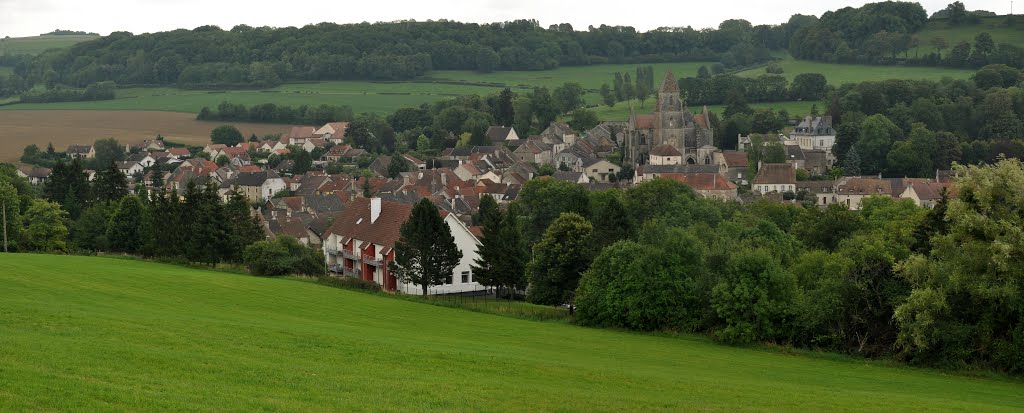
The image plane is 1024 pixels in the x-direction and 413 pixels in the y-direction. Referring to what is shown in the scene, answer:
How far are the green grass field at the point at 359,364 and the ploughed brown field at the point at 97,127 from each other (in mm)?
104596

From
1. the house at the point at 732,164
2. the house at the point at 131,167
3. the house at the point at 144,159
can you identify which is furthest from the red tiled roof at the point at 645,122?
the house at the point at 131,167

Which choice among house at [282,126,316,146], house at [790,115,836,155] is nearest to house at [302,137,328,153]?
house at [282,126,316,146]

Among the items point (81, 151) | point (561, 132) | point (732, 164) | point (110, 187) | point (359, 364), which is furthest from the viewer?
point (561, 132)

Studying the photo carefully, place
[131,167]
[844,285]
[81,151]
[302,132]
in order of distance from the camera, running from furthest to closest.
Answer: [302,132] → [81,151] → [131,167] → [844,285]

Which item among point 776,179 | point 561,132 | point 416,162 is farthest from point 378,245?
point 561,132

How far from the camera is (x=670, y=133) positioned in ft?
392

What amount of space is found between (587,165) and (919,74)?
6283 centimetres

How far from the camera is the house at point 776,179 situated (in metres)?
99.9

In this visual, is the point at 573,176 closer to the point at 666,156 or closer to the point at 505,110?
the point at 666,156

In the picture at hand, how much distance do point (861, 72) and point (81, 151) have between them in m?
106

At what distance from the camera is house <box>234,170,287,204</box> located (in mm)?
103062

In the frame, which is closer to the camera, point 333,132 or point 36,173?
point 36,173

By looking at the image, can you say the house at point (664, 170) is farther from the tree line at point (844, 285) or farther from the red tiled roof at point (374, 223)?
the tree line at point (844, 285)

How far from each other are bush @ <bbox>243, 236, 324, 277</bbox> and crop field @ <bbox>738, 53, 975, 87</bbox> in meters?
118
